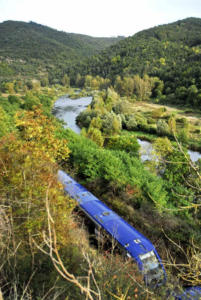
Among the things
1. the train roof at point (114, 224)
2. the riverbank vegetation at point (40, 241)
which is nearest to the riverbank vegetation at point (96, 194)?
the riverbank vegetation at point (40, 241)

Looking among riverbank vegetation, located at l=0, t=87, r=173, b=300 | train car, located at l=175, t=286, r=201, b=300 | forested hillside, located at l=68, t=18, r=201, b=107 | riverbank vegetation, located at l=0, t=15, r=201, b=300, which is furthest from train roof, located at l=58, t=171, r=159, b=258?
forested hillside, located at l=68, t=18, r=201, b=107

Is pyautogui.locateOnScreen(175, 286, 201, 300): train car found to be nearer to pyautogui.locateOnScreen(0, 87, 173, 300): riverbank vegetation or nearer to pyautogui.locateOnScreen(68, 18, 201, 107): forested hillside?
pyautogui.locateOnScreen(0, 87, 173, 300): riverbank vegetation

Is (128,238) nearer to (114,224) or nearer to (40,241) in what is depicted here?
(114,224)

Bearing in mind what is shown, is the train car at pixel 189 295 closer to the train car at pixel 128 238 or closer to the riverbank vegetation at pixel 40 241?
the train car at pixel 128 238

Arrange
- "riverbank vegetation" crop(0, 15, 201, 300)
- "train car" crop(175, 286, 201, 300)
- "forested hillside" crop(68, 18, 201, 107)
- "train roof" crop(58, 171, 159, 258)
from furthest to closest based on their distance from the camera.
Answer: "forested hillside" crop(68, 18, 201, 107) → "train roof" crop(58, 171, 159, 258) → "train car" crop(175, 286, 201, 300) → "riverbank vegetation" crop(0, 15, 201, 300)

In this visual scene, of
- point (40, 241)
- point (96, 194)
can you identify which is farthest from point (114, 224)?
point (96, 194)

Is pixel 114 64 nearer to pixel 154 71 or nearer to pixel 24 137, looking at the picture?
pixel 154 71
